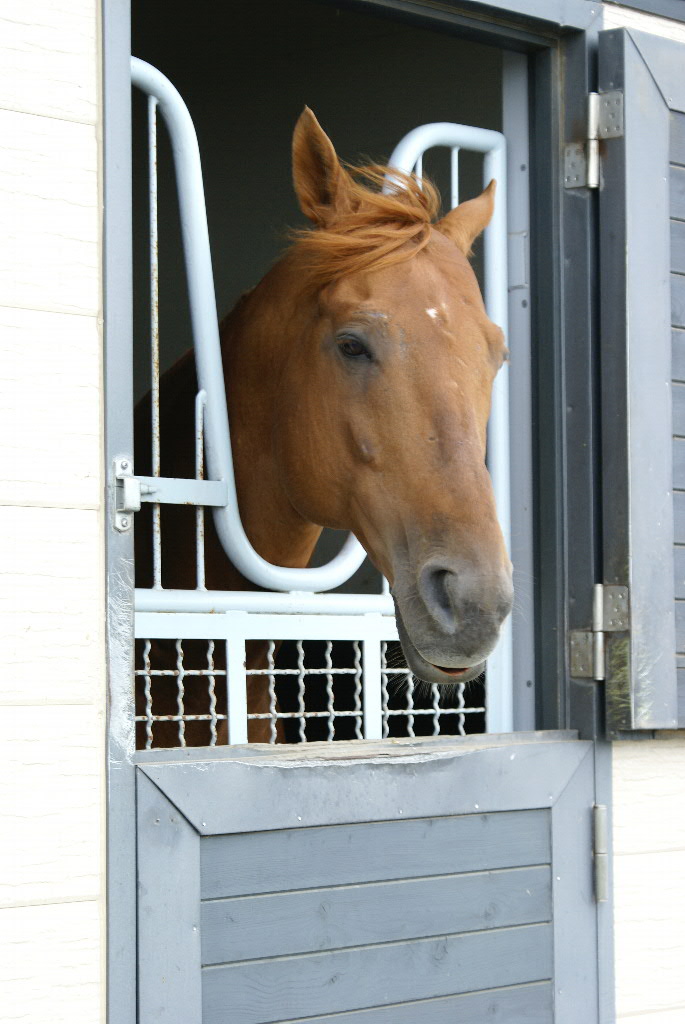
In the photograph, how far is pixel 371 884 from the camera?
1917 mm

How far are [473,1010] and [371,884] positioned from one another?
296 millimetres

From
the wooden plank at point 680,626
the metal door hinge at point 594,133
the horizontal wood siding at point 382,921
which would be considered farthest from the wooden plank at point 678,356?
the horizontal wood siding at point 382,921

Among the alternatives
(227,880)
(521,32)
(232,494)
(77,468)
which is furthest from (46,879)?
(521,32)

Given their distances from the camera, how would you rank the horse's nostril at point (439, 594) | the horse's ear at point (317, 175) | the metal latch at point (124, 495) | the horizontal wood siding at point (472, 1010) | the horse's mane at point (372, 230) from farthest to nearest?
1. the horse's ear at point (317, 175)
2. the horse's mane at point (372, 230)
3. the horizontal wood siding at point (472, 1010)
4. the horse's nostril at point (439, 594)
5. the metal latch at point (124, 495)

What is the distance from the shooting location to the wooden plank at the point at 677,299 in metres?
2.31

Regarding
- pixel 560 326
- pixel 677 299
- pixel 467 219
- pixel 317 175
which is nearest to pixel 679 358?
pixel 677 299

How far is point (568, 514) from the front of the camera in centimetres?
230

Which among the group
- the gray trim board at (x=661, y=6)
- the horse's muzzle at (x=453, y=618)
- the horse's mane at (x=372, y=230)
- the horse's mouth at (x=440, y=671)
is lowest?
the horse's mouth at (x=440, y=671)

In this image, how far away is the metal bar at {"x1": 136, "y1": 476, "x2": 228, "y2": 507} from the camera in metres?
1.75

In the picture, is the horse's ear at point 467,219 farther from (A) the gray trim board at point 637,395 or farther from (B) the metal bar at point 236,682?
(B) the metal bar at point 236,682

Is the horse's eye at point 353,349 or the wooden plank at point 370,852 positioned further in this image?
the horse's eye at point 353,349

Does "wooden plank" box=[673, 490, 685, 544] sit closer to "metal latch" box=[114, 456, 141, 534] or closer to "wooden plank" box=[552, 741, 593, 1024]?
"wooden plank" box=[552, 741, 593, 1024]

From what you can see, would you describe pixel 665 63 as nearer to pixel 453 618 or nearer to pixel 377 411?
pixel 377 411

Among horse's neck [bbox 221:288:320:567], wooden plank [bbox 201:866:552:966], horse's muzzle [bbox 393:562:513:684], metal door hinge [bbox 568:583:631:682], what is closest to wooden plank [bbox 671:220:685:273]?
metal door hinge [bbox 568:583:631:682]
